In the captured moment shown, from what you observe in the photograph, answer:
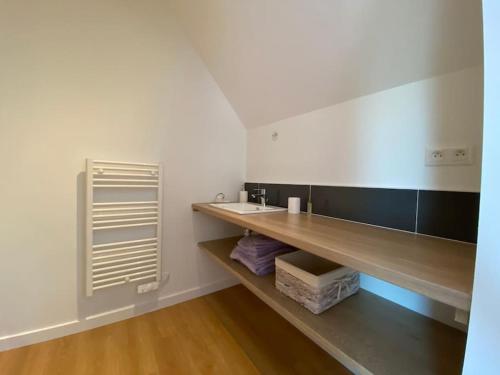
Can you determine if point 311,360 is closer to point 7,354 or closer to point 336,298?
point 336,298

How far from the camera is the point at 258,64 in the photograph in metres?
1.52

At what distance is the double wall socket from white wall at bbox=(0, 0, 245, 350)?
1564 millimetres

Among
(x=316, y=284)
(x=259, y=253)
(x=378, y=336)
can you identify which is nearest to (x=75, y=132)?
(x=259, y=253)

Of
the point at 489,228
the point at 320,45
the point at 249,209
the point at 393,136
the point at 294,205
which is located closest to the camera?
the point at 489,228

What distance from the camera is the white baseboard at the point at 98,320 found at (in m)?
1.31

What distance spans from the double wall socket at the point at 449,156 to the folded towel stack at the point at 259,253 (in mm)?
964

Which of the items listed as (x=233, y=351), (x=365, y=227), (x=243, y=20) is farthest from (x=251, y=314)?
(x=243, y=20)

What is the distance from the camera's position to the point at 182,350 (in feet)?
4.38

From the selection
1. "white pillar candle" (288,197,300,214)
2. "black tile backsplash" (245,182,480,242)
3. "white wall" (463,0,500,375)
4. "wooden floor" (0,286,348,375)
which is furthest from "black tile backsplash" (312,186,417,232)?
"wooden floor" (0,286,348,375)

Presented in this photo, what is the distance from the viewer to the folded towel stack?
1383mm

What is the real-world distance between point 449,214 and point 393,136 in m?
0.42

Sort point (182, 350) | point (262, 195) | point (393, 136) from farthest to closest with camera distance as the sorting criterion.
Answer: point (262, 195) → point (182, 350) → point (393, 136)

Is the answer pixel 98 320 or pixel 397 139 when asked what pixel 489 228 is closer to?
pixel 397 139

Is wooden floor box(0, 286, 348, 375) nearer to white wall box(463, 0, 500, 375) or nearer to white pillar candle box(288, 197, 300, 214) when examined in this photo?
white pillar candle box(288, 197, 300, 214)
